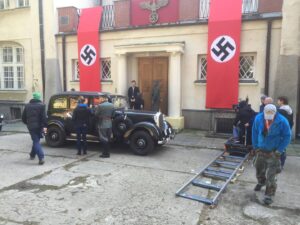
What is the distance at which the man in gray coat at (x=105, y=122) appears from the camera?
773 centimetres

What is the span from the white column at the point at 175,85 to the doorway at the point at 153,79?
2.10 ft

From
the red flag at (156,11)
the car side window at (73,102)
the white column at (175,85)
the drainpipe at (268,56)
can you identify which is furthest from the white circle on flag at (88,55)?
the drainpipe at (268,56)

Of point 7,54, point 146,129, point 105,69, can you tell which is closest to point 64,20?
point 105,69

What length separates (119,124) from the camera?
8328 mm

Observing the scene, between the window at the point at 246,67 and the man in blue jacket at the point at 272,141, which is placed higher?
the window at the point at 246,67

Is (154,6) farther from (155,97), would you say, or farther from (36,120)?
(36,120)

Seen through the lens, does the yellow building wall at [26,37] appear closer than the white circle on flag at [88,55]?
No

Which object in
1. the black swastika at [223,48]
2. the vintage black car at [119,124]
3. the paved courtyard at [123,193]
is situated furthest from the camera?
the black swastika at [223,48]

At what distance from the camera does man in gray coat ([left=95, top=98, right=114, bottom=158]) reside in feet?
25.4

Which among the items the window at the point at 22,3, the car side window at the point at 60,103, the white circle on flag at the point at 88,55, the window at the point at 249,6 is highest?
the window at the point at 22,3

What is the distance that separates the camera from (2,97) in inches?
618

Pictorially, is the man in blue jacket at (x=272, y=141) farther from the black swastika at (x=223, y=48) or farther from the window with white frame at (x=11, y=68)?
the window with white frame at (x=11, y=68)

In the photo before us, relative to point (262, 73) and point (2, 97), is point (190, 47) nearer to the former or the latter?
point (262, 73)

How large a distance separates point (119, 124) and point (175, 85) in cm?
401
